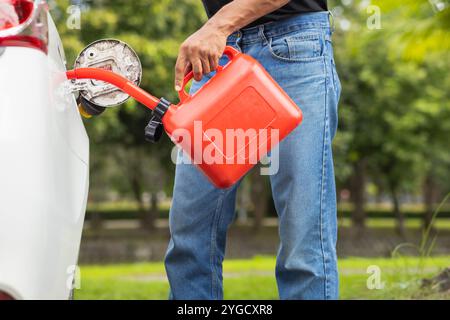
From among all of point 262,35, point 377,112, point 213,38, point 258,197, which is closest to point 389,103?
point 377,112

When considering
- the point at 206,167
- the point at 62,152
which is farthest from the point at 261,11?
the point at 62,152

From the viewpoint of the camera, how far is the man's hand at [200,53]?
2.02 meters

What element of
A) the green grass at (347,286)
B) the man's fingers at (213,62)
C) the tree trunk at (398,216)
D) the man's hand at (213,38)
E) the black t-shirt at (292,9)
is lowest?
the green grass at (347,286)

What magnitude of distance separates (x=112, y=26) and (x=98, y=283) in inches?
260

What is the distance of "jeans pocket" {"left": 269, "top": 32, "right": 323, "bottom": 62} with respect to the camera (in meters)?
2.23

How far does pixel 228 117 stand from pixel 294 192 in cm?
37

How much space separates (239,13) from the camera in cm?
211

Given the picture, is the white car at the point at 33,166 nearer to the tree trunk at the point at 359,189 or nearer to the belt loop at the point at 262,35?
the belt loop at the point at 262,35

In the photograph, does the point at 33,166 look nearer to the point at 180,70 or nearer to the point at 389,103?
the point at 180,70

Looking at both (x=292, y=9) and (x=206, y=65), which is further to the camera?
(x=292, y=9)

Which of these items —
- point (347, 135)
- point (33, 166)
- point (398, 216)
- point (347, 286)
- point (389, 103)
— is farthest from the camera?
point (398, 216)

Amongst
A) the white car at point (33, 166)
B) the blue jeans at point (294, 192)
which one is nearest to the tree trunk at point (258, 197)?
the blue jeans at point (294, 192)

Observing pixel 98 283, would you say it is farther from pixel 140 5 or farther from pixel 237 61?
pixel 140 5

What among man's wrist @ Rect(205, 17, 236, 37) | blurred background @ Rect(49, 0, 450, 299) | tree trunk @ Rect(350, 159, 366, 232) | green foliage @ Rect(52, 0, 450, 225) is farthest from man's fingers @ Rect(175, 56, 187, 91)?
tree trunk @ Rect(350, 159, 366, 232)
